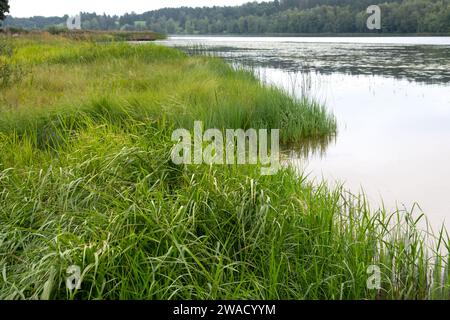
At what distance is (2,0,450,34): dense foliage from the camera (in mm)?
41759

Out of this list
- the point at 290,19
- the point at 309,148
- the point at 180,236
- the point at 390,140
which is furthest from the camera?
the point at 290,19

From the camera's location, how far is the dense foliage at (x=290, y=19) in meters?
41.8

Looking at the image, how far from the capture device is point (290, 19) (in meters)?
59.2

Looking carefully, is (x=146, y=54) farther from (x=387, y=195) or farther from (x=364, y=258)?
(x=364, y=258)

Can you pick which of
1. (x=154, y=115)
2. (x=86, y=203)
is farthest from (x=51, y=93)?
(x=86, y=203)

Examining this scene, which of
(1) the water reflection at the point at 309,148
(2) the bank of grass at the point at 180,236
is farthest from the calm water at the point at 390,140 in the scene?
(2) the bank of grass at the point at 180,236

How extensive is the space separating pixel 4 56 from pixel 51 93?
512 cm

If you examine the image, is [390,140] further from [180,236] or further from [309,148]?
[180,236]

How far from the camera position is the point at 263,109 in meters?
6.70

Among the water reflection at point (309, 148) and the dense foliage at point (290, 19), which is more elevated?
the dense foliage at point (290, 19)

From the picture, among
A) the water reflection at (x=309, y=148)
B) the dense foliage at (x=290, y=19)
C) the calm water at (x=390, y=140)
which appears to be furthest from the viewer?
the dense foliage at (x=290, y=19)

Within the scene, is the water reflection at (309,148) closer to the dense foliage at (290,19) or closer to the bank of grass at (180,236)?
the bank of grass at (180,236)

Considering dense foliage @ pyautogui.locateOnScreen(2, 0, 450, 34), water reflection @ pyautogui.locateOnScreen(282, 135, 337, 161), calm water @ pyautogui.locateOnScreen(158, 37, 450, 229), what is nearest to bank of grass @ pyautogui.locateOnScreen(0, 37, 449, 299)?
calm water @ pyautogui.locateOnScreen(158, 37, 450, 229)

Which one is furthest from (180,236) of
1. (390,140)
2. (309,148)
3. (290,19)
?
(290,19)
